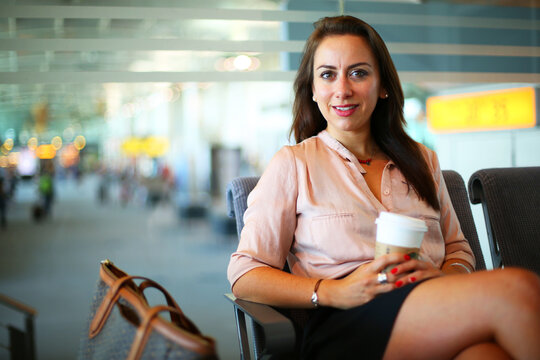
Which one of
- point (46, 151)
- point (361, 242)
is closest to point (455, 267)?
point (361, 242)

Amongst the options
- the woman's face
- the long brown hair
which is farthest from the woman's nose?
the long brown hair

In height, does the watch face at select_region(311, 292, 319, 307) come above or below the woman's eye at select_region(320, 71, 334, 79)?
below

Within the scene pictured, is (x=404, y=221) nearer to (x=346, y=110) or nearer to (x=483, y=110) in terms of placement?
(x=346, y=110)

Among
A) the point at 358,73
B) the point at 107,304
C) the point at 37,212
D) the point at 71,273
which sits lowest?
the point at 71,273

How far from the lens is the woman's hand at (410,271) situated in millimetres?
1190

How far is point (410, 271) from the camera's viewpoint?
1231mm

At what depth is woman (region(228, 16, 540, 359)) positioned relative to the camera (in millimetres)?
1102

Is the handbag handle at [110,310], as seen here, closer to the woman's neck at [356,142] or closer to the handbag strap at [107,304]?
the handbag strap at [107,304]

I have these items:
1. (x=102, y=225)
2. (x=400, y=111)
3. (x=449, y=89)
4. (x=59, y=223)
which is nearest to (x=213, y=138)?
(x=102, y=225)

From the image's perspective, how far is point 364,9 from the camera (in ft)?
8.98

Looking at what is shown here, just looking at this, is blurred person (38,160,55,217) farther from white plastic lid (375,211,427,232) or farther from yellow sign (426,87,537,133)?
white plastic lid (375,211,427,232)

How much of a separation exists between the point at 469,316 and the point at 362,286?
0.26 meters

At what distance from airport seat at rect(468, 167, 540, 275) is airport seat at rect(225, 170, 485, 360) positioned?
95mm

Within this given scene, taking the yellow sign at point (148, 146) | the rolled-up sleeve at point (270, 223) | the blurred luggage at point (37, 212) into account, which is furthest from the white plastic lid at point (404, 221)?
the yellow sign at point (148, 146)
